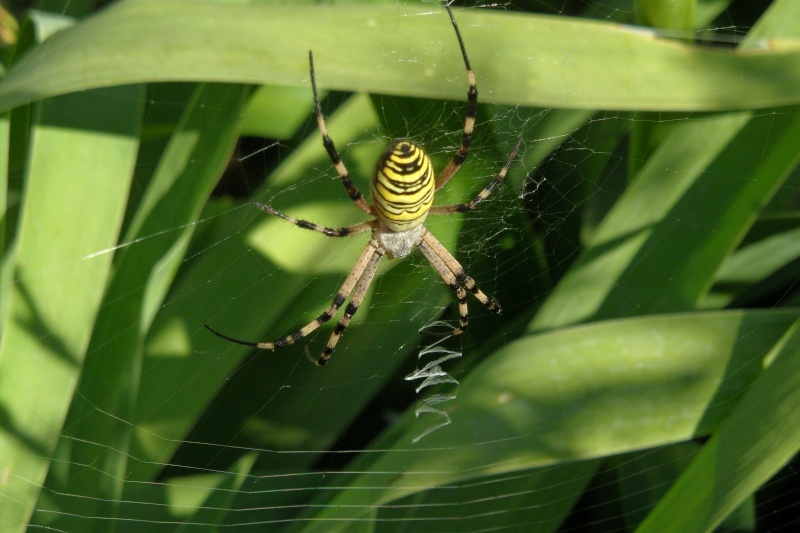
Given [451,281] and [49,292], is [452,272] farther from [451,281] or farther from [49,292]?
[49,292]


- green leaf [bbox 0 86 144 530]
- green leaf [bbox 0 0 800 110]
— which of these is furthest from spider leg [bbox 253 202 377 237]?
green leaf [bbox 0 0 800 110]

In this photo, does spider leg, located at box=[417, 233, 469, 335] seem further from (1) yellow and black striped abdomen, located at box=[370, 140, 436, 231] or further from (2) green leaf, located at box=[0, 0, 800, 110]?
(2) green leaf, located at box=[0, 0, 800, 110]

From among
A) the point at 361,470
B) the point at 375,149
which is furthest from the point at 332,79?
the point at 361,470

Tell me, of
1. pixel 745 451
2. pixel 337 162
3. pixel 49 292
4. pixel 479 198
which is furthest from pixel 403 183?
pixel 745 451

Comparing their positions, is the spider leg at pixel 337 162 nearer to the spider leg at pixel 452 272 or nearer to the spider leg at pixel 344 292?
the spider leg at pixel 344 292

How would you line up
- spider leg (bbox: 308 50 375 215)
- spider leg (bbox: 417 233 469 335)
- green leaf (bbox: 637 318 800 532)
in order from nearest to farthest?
green leaf (bbox: 637 318 800 532) < spider leg (bbox: 308 50 375 215) < spider leg (bbox: 417 233 469 335)

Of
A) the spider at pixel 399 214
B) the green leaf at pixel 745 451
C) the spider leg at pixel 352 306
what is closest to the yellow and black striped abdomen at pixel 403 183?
the spider at pixel 399 214
